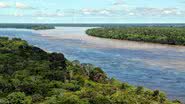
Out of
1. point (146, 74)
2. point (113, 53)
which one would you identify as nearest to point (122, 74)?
point (146, 74)

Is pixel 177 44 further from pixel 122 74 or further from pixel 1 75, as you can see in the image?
pixel 1 75

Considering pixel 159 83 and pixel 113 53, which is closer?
pixel 159 83

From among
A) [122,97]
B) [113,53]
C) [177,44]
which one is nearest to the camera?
[122,97]

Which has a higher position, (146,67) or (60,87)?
(60,87)

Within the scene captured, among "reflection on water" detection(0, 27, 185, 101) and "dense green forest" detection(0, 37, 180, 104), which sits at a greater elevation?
"dense green forest" detection(0, 37, 180, 104)

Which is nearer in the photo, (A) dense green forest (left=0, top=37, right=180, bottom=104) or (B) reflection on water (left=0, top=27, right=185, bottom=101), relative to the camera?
(A) dense green forest (left=0, top=37, right=180, bottom=104)

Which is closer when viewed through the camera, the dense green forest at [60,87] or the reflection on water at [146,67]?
the dense green forest at [60,87]

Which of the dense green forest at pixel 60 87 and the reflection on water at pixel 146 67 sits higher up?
the dense green forest at pixel 60 87

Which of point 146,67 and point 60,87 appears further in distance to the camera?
point 146,67
